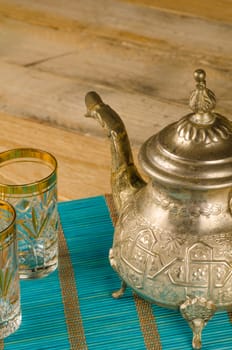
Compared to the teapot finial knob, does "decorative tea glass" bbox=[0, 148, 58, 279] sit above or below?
below

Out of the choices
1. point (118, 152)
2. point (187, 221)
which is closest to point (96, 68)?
point (118, 152)

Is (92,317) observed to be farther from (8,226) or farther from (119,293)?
(8,226)

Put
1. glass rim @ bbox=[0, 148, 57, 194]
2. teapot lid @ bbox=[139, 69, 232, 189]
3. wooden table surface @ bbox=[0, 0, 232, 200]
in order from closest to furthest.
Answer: teapot lid @ bbox=[139, 69, 232, 189] → glass rim @ bbox=[0, 148, 57, 194] → wooden table surface @ bbox=[0, 0, 232, 200]

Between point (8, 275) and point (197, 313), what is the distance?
0.22 metres

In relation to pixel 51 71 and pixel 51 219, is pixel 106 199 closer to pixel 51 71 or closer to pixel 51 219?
pixel 51 219

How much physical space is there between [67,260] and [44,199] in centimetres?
12

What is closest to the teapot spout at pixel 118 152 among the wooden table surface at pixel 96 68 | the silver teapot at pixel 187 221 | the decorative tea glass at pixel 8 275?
the silver teapot at pixel 187 221

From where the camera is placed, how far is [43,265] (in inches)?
45.6

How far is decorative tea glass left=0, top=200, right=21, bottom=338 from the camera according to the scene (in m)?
0.98

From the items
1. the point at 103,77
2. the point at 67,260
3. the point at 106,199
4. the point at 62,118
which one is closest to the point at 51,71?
the point at 103,77

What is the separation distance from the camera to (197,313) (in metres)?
1.02

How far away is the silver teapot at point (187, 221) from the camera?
0.96 metres

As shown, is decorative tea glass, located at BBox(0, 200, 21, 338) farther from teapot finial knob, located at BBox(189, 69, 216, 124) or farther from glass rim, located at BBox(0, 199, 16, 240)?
teapot finial knob, located at BBox(189, 69, 216, 124)

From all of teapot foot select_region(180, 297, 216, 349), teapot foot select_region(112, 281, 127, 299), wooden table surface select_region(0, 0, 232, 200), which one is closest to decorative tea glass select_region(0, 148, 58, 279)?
teapot foot select_region(112, 281, 127, 299)
